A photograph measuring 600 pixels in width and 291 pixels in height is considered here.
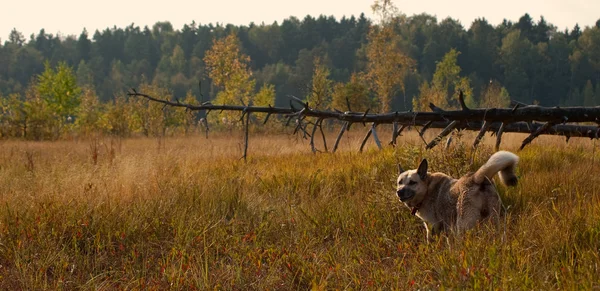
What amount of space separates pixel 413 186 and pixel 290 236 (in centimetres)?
140

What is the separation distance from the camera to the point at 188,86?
462 ft

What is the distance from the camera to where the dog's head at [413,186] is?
523cm

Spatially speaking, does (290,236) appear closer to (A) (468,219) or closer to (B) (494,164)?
(A) (468,219)

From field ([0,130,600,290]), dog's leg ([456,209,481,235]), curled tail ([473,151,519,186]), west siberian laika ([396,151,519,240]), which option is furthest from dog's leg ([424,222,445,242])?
curled tail ([473,151,519,186])

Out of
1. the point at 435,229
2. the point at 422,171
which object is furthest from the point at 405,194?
the point at 435,229

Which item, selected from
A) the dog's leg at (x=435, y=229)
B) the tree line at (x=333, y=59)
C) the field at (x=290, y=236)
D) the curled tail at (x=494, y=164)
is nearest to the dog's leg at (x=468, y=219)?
the field at (x=290, y=236)

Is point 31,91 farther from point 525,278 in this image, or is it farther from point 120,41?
point 120,41

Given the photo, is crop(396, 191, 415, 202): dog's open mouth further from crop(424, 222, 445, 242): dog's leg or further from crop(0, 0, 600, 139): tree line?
crop(0, 0, 600, 139): tree line

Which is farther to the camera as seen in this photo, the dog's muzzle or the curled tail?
the dog's muzzle

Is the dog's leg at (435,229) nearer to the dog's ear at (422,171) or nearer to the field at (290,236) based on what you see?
the field at (290,236)

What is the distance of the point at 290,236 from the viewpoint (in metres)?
5.30

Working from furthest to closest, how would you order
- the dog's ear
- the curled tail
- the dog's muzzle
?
the dog's ear
the dog's muzzle
the curled tail

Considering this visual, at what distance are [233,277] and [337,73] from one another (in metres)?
135

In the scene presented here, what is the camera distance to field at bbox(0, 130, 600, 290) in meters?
3.95
